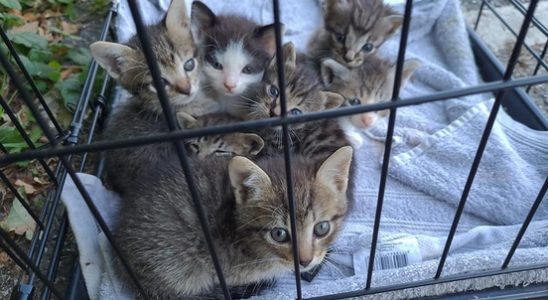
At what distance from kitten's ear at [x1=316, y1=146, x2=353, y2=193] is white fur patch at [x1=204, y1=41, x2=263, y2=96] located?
0.57 m

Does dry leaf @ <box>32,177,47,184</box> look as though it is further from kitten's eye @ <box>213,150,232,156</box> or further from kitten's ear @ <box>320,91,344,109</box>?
kitten's ear @ <box>320,91,344,109</box>

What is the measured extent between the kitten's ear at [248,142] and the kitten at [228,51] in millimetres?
261

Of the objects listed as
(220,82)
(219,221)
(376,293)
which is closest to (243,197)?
(219,221)

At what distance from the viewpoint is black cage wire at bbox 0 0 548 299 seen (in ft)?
2.29

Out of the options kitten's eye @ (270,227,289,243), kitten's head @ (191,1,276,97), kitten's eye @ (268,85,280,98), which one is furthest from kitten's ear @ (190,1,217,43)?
kitten's eye @ (270,227,289,243)

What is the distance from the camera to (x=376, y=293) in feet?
3.65

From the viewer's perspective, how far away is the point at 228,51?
1.58 metres

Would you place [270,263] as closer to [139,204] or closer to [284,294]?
[284,294]

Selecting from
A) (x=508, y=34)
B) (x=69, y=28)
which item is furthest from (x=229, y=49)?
(x=508, y=34)

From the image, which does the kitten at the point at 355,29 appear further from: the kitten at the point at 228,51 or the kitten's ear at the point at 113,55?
the kitten's ear at the point at 113,55

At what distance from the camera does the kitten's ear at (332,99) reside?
1.42m

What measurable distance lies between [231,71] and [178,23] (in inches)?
8.9

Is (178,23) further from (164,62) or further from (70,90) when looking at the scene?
(70,90)

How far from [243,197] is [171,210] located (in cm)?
20
